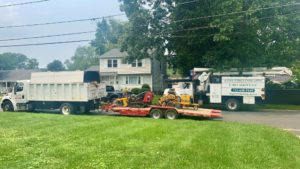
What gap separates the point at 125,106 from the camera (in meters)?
20.9

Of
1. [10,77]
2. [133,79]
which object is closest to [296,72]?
[133,79]

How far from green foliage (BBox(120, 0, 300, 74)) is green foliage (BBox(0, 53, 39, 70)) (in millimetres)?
96885

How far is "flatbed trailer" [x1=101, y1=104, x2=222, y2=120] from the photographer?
61.7ft

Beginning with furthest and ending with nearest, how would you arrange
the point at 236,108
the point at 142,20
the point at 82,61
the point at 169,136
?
the point at 82,61, the point at 142,20, the point at 236,108, the point at 169,136

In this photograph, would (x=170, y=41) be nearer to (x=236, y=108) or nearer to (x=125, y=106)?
(x=236, y=108)

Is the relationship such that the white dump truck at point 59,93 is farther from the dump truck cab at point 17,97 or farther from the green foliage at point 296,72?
the green foliage at point 296,72

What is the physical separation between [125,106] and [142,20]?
49.8 feet

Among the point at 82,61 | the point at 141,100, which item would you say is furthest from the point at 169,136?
the point at 82,61

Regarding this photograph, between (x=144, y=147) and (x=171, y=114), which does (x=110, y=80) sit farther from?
(x=144, y=147)

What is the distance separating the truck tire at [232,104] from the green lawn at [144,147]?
468 inches

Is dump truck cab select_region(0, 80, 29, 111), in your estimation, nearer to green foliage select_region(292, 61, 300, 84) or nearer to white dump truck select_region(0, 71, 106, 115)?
white dump truck select_region(0, 71, 106, 115)

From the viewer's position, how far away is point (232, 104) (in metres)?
25.6

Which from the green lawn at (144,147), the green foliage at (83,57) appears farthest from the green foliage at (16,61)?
the green lawn at (144,147)

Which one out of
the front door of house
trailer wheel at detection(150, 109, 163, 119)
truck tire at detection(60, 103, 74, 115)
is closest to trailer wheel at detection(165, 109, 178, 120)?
trailer wheel at detection(150, 109, 163, 119)
